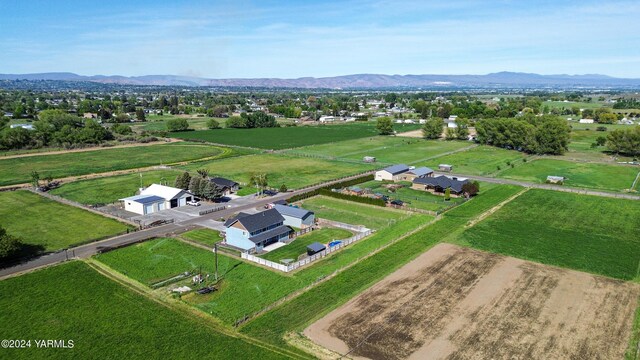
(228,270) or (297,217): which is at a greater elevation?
(297,217)

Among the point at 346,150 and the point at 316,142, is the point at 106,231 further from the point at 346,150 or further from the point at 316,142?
the point at 316,142

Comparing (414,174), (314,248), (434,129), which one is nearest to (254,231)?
(314,248)

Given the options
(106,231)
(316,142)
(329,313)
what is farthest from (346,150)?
(329,313)

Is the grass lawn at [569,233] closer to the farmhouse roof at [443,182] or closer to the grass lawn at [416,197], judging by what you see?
the grass lawn at [416,197]

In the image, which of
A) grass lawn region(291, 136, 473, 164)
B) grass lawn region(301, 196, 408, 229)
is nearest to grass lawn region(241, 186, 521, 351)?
grass lawn region(301, 196, 408, 229)

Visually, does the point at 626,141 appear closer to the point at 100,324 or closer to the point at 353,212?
the point at 353,212

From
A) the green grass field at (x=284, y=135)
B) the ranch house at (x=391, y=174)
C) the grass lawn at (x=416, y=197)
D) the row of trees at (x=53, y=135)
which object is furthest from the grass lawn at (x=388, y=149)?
the row of trees at (x=53, y=135)

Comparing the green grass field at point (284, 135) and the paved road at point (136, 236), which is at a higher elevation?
the green grass field at point (284, 135)
